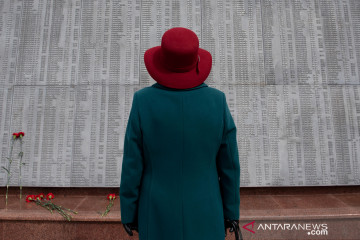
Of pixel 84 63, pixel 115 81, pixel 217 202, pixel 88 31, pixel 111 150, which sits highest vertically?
pixel 88 31

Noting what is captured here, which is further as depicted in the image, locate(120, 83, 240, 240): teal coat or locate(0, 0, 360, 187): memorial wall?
locate(0, 0, 360, 187): memorial wall

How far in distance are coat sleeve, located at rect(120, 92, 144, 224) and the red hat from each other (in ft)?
0.80

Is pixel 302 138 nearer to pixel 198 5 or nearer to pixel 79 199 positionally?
pixel 198 5

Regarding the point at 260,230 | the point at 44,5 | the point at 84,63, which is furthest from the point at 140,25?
the point at 260,230

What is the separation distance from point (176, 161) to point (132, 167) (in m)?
0.27

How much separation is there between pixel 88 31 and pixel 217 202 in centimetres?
343

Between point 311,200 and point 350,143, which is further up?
point 350,143

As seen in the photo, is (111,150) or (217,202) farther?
(111,150)

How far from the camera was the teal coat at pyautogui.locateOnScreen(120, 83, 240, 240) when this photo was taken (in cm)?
109

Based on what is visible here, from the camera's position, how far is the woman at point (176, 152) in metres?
Result: 1.08

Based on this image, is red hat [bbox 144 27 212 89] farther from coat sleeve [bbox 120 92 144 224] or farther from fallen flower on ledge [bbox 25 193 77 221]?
fallen flower on ledge [bbox 25 193 77 221]

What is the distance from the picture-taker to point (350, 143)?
3.19 meters

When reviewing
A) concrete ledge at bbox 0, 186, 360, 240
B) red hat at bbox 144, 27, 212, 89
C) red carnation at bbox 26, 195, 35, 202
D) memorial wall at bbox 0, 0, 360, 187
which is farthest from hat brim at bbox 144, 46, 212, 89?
red carnation at bbox 26, 195, 35, 202

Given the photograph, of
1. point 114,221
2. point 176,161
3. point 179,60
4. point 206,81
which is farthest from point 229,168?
point 206,81
